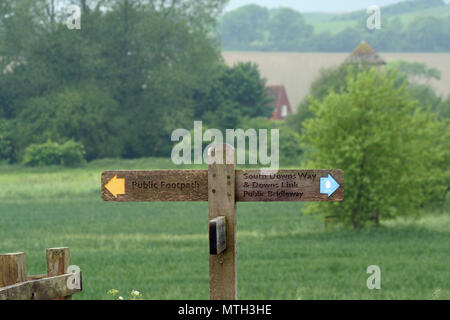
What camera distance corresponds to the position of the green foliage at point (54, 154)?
186 ft

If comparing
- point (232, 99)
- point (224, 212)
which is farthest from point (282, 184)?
point (232, 99)

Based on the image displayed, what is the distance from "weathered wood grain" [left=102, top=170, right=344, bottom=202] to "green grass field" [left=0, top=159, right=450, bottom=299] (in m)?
3.08

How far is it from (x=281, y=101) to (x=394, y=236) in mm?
78152

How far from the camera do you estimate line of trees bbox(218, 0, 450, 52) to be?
159 m

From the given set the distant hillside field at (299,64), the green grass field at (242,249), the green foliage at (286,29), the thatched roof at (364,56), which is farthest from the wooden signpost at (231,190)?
→ the green foliage at (286,29)

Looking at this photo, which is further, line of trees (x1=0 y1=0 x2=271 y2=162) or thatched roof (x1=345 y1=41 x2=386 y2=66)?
thatched roof (x1=345 y1=41 x2=386 y2=66)

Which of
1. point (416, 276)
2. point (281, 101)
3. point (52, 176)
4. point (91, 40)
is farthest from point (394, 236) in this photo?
point (281, 101)

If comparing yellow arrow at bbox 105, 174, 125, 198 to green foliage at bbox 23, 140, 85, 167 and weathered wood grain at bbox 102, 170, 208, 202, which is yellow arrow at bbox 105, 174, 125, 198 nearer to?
weathered wood grain at bbox 102, 170, 208, 202

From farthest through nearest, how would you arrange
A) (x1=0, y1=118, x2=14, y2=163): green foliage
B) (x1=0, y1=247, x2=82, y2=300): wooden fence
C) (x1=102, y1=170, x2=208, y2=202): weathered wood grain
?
(x1=0, y1=118, x2=14, y2=163): green foliage → (x1=102, y1=170, x2=208, y2=202): weathered wood grain → (x1=0, y1=247, x2=82, y2=300): wooden fence

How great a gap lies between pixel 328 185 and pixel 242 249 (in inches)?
596

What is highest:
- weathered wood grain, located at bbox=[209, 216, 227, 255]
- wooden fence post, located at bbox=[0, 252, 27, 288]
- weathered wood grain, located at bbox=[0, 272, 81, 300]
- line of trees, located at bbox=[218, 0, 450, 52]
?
line of trees, located at bbox=[218, 0, 450, 52]

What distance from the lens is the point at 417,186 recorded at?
24.8 m

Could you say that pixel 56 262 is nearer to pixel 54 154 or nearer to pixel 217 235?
pixel 217 235

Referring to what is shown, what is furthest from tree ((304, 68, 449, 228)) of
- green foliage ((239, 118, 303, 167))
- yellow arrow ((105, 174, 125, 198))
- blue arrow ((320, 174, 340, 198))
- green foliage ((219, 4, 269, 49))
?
green foliage ((219, 4, 269, 49))
